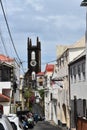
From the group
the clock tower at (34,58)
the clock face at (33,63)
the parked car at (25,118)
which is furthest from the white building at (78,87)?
the clock face at (33,63)

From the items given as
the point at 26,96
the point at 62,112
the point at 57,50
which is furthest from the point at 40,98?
the point at 62,112

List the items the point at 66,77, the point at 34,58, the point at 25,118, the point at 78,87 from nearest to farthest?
the point at 78,87, the point at 25,118, the point at 66,77, the point at 34,58

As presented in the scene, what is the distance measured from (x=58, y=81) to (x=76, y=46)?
7984 mm

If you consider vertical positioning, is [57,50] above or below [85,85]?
above

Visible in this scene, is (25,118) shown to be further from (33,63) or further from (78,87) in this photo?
(33,63)

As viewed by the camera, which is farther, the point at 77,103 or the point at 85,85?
the point at 77,103

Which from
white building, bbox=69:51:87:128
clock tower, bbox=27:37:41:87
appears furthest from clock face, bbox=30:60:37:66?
white building, bbox=69:51:87:128

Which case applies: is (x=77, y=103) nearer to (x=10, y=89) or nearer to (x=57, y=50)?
(x=10, y=89)

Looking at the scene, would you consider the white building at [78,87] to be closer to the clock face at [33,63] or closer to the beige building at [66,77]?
the beige building at [66,77]

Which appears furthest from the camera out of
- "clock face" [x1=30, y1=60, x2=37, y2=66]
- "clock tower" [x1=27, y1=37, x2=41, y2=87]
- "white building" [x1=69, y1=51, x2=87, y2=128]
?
"clock face" [x1=30, y1=60, x2=37, y2=66]

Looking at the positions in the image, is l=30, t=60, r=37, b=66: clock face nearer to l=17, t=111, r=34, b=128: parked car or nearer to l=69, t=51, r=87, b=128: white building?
l=17, t=111, r=34, b=128: parked car

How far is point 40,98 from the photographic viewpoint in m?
110

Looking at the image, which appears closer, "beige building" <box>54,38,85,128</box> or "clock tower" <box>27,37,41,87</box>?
"beige building" <box>54,38,85,128</box>

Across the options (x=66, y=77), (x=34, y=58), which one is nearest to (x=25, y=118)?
(x=66, y=77)
